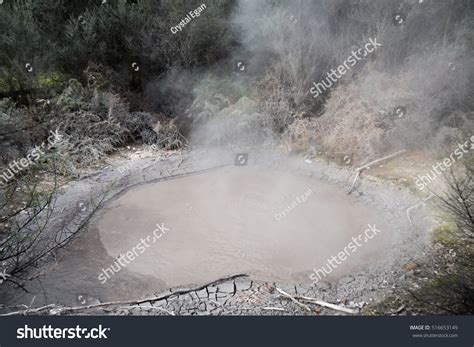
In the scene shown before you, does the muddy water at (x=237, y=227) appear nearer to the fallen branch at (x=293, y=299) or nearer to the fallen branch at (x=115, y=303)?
the fallen branch at (x=115, y=303)

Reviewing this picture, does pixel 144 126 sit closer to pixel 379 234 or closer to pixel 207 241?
pixel 207 241

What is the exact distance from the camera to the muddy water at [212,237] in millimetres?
5211

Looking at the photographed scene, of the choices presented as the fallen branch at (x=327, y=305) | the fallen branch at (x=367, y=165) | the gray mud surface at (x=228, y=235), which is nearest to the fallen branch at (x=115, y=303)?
the gray mud surface at (x=228, y=235)

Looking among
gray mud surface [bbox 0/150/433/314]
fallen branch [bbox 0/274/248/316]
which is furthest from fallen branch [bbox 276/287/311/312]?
fallen branch [bbox 0/274/248/316]

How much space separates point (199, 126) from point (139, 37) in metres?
3.16

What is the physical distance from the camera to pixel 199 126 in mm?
10102

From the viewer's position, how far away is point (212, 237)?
6.12 metres

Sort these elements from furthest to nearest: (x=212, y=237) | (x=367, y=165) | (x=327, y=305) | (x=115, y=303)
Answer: (x=367, y=165), (x=212, y=237), (x=115, y=303), (x=327, y=305)

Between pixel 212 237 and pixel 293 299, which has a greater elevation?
pixel 212 237

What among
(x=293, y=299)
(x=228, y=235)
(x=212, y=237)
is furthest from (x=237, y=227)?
(x=293, y=299)

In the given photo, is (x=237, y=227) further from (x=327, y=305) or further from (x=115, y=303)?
(x=115, y=303)

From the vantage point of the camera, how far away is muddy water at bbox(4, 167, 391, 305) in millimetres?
5211

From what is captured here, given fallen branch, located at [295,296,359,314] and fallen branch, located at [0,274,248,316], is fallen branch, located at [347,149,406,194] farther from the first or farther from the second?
fallen branch, located at [0,274,248,316]

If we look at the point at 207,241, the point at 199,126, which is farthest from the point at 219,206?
the point at 199,126
